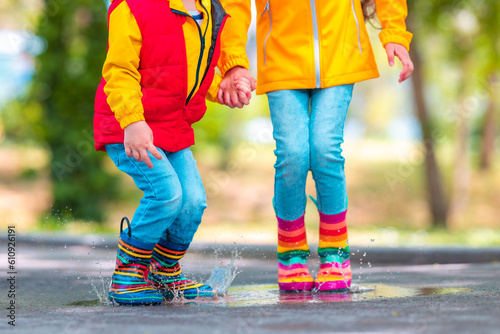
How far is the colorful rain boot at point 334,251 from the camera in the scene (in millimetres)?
3516

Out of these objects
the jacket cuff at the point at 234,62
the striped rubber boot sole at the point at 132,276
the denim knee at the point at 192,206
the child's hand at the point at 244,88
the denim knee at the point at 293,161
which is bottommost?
the striped rubber boot sole at the point at 132,276

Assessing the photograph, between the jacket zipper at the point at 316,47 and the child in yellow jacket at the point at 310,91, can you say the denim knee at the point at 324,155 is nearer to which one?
the child in yellow jacket at the point at 310,91

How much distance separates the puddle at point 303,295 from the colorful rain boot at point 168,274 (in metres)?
0.13

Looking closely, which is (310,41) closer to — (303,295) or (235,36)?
(235,36)

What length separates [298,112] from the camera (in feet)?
11.6

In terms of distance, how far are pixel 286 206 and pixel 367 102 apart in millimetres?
30653

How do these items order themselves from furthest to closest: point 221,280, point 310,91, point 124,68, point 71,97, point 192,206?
point 71,97 → point 221,280 → point 310,91 → point 192,206 → point 124,68

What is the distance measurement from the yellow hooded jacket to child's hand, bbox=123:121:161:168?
75 cm

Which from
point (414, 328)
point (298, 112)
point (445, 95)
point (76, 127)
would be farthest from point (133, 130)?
point (445, 95)

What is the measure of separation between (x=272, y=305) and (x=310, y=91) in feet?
4.16

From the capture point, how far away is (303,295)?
3336 mm

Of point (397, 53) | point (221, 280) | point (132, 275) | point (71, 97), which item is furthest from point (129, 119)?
point (71, 97)

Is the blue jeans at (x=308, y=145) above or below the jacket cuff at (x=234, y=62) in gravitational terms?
below

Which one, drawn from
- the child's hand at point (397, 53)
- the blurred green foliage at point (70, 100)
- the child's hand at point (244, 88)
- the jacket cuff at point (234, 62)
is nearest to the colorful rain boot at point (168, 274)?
the child's hand at point (244, 88)
